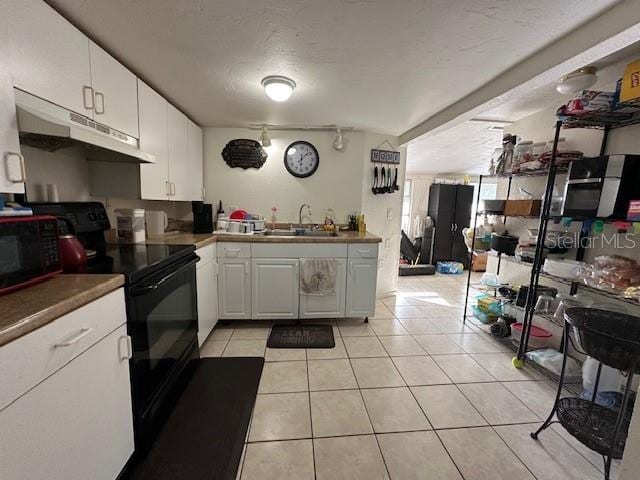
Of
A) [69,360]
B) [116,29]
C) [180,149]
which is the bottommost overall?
[69,360]

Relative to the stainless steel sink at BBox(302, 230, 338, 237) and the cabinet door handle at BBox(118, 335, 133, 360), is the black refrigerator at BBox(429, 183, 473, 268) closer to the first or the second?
the stainless steel sink at BBox(302, 230, 338, 237)

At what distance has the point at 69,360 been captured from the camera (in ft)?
2.82

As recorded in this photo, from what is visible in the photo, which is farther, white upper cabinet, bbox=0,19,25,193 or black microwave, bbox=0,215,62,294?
white upper cabinet, bbox=0,19,25,193

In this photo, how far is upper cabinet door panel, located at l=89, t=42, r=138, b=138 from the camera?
1454 millimetres

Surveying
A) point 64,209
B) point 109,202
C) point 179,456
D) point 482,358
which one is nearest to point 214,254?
point 109,202

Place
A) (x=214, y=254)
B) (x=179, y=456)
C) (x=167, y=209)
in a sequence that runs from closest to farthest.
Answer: (x=179, y=456)
(x=214, y=254)
(x=167, y=209)

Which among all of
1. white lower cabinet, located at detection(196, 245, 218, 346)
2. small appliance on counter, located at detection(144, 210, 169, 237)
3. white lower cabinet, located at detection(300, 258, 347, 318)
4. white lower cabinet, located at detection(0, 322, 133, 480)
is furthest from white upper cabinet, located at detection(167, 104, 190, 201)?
white lower cabinet, located at detection(0, 322, 133, 480)

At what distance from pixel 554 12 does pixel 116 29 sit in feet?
6.66

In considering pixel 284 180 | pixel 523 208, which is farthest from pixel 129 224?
pixel 523 208

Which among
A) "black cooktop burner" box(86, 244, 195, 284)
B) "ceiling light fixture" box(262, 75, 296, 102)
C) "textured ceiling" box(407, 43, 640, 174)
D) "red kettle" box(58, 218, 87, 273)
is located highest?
"textured ceiling" box(407, 43, 640, 174)

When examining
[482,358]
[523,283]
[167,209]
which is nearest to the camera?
[482,358]

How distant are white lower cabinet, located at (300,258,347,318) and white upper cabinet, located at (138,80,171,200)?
1.51m

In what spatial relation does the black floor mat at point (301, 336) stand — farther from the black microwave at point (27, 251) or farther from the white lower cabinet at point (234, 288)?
the black microwave at point (27, 251)

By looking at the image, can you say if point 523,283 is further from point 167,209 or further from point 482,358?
point 167,209
